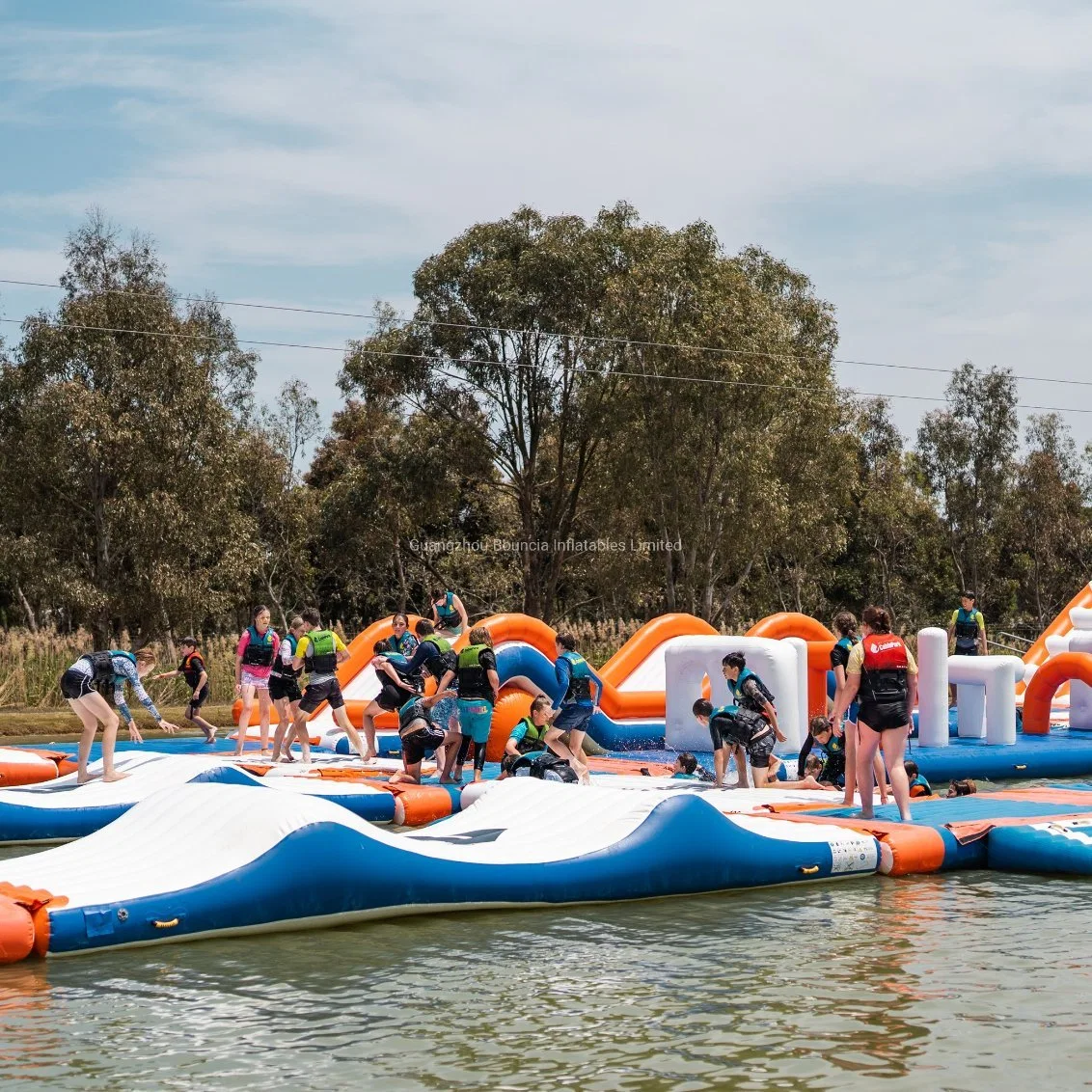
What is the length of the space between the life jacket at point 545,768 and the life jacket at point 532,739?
14.8 inches

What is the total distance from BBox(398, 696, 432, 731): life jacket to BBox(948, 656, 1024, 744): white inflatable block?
6476 millimetres

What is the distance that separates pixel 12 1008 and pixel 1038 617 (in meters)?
38.3

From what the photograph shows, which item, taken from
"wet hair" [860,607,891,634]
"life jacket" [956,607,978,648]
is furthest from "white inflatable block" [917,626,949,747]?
Result: "wet hair" [860,607,891,634]

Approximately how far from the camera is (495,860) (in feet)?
26.0

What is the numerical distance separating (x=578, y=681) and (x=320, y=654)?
2.42m

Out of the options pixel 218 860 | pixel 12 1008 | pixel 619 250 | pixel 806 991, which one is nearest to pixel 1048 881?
pixel 806 991

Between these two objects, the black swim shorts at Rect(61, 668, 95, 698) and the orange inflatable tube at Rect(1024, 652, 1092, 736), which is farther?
the orange inflatable tube at Rect(1024, 652, 1092, 736)

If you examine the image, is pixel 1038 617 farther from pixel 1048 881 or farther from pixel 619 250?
pixel 1048 881

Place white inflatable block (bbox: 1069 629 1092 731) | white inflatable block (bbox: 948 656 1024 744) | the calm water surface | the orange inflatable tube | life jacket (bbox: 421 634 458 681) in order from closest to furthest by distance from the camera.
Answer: the calm water surface, life jacket (bbox: 421 634 458 681), white inflatable block (bbox: 948 656 1024 744), the orange inflatable tube, white inflatable block (bbox: 1069 629 1092 731)

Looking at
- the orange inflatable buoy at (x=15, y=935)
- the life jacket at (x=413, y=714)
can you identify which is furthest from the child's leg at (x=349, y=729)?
the orange inflatable buoy at (x=15, y=935)

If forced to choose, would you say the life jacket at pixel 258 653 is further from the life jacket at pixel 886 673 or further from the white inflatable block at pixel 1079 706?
the white inflatable block at pixel 1079 706

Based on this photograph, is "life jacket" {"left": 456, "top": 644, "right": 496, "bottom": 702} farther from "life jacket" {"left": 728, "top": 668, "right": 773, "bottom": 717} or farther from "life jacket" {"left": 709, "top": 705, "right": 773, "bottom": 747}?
"life jacket" {"left": 728, "top": 668, "right": 773, "bottom": 717}

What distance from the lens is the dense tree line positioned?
24.2 m

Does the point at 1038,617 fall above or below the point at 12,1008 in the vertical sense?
above
